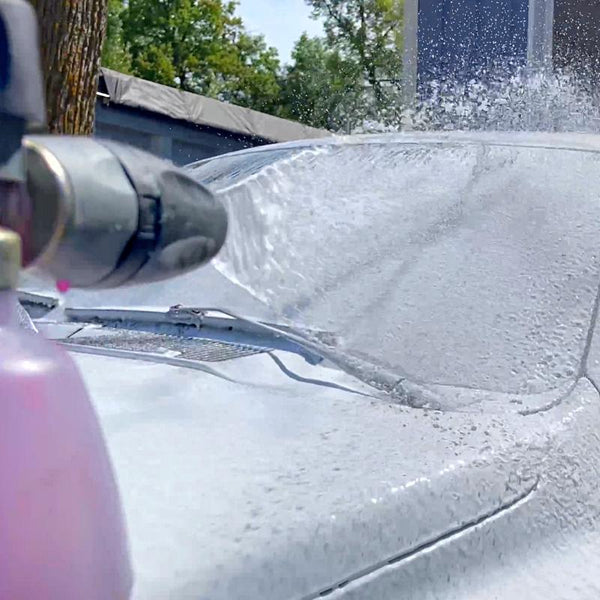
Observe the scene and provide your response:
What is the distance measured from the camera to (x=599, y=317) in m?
1.79

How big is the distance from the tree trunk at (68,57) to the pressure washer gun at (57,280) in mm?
4176

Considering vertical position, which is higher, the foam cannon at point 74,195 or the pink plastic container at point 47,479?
the foam cannon at point 74,195

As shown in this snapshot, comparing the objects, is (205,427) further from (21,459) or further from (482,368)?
(21,459)

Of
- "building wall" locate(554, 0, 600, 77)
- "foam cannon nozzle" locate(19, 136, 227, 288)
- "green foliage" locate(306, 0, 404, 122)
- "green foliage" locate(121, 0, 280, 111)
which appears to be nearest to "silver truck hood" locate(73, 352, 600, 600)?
"foam cannon nozzle" locate(19, 136, 227, 288)

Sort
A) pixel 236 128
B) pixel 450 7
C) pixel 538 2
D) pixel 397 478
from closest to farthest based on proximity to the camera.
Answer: pixel 397 478, pixel 538 2, pixel 450 7, pixel 236 128

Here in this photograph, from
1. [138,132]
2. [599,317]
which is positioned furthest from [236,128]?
[599,317]

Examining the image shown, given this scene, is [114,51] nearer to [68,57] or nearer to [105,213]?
[68,57]

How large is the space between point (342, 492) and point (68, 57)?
410 cm

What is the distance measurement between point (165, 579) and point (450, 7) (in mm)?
7392

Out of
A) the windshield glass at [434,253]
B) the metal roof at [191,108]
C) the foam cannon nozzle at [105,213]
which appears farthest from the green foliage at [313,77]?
the foam cannon nozzle at [105,213]

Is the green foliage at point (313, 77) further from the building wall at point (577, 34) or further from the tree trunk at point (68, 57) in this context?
the tree trunk at point (68, 57)

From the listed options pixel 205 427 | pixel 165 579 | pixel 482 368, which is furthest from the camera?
pixel 482 368

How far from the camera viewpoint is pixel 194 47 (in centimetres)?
3350

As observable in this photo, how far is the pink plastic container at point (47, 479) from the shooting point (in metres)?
0.75
